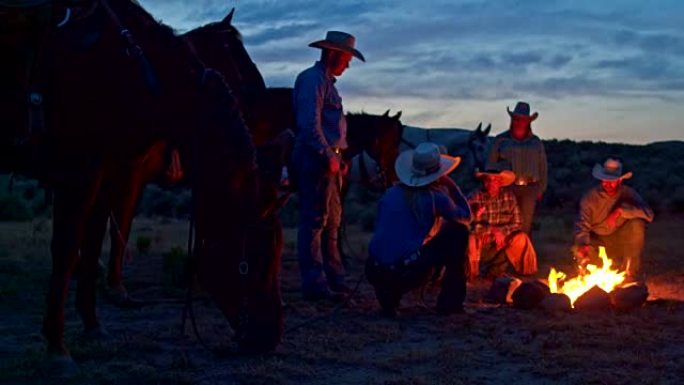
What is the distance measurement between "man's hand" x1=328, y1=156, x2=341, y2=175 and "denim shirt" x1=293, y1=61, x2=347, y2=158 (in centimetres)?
4

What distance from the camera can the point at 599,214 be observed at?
10875 mm

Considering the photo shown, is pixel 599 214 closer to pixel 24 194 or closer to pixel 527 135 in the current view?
pixel 527 135

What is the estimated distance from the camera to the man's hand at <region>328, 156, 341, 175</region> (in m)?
8.69

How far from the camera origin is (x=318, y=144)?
341 inches

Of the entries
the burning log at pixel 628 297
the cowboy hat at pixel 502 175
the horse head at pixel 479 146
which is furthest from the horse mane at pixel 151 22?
the horse head at pixel 479 146

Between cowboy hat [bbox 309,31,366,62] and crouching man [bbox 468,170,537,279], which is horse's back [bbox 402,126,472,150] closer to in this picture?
crouching man [bbox 468,170,537,279]

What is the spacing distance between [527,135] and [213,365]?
6318mm

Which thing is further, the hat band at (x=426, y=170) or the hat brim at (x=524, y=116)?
the hat brim at (x=524, y=116)

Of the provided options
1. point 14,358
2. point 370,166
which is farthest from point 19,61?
point 370,166

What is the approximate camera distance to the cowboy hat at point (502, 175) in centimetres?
1071

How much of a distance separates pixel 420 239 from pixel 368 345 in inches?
54.6

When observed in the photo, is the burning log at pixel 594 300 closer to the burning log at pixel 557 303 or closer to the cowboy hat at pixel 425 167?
the burning log at pixel 557 303

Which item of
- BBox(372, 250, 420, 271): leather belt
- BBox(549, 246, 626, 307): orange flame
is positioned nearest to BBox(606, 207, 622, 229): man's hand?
BBox(549, 246, 626, 307): orange flame

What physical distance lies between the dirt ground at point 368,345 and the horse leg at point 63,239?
207 millimetres
